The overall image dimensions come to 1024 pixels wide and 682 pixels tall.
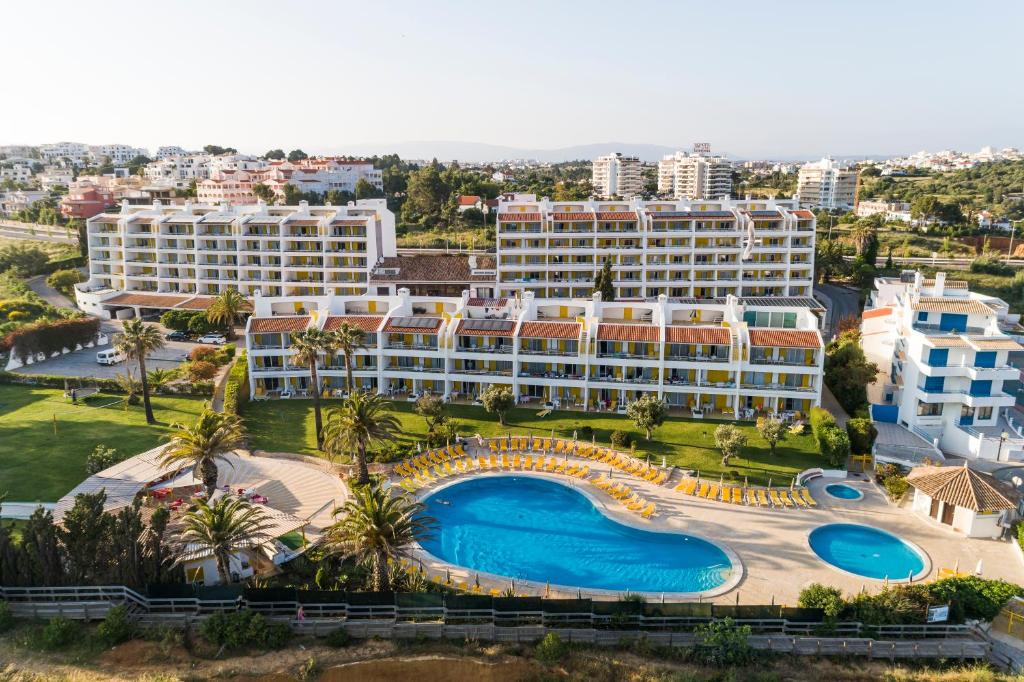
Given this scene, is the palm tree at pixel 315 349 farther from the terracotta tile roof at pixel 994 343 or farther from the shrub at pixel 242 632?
the terracotta tile roof at pixel 994 343

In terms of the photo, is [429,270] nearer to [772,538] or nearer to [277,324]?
[277,324]

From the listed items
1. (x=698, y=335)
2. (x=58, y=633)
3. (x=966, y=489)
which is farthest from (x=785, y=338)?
(x=58, y=633)

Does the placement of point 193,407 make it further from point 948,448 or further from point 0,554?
point 948,448

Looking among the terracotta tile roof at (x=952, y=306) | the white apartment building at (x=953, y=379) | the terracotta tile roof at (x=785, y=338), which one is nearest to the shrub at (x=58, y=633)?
the terracotta tile roof at (x=785, y=338)

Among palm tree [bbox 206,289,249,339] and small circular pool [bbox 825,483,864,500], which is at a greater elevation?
palm tree [bbox 206,289,249,339]

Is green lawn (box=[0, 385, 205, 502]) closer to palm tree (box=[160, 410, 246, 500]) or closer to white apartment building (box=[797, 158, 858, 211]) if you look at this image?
palm tree (box=[160, 410, 246, 500])

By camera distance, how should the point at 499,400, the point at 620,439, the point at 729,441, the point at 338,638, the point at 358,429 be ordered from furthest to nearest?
1. the point at 499,400
2. the point at 620,439
3. the point at 729,441
4. the point at 358,429
5. the point at 338,638

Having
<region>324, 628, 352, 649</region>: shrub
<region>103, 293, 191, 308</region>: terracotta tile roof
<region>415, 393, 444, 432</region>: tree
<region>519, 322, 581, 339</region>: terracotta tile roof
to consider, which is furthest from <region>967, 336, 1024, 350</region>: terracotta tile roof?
<region>103, 293, 191, 308</region>: terracotta tile roof
